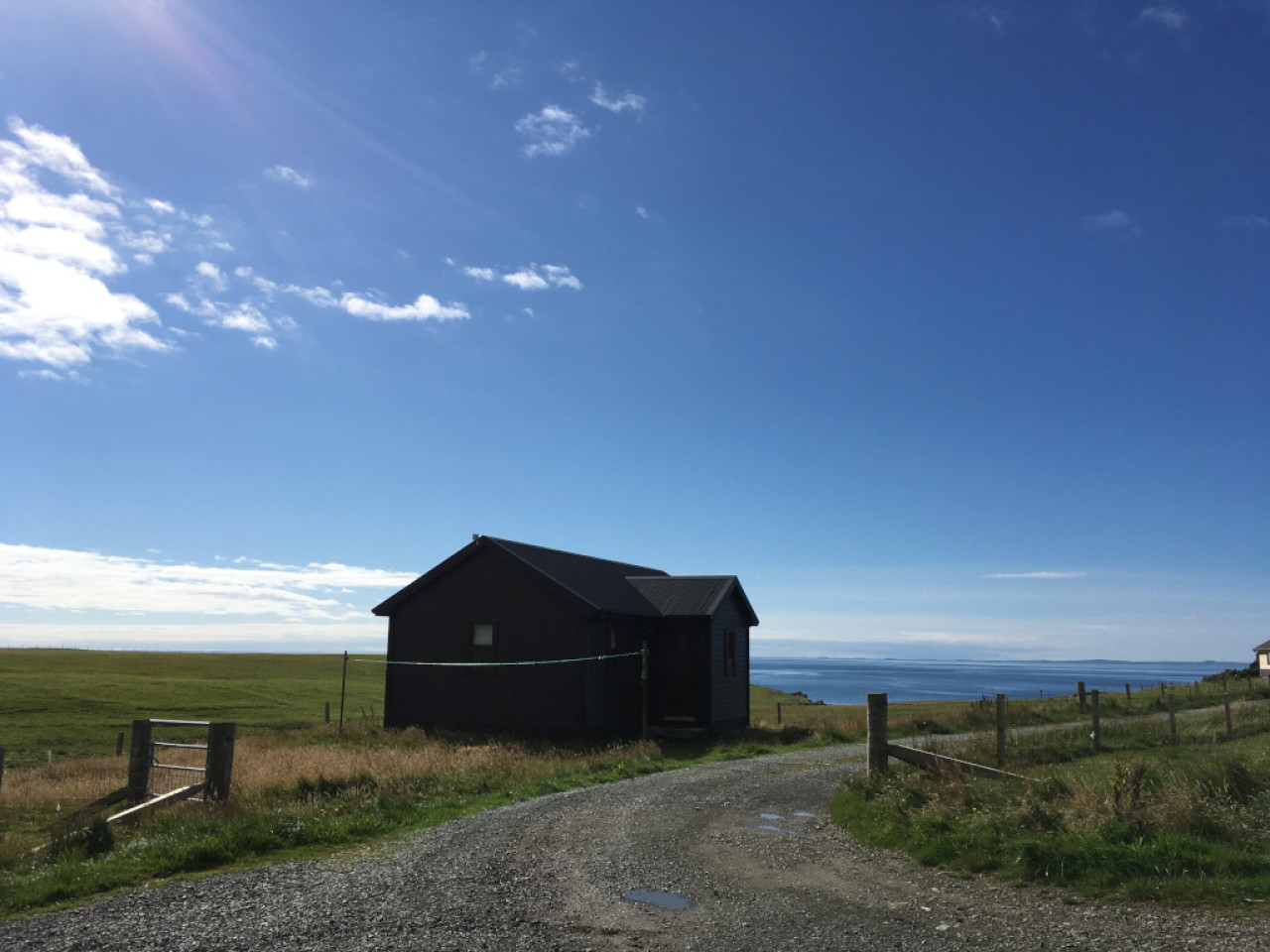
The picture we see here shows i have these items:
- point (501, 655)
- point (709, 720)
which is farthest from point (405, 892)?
point (709, 720)

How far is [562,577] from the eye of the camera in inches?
1155

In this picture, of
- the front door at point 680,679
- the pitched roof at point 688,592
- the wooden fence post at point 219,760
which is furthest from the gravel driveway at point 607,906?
the pitched roof at point 688,592

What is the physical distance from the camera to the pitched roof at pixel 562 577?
1126 inches

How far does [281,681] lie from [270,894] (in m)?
69.1

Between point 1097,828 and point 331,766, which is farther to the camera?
point 331,766

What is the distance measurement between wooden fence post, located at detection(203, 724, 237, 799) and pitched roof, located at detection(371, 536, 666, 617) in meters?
14.3

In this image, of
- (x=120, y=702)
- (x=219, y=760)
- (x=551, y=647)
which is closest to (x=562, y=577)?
(x=551, y=647)

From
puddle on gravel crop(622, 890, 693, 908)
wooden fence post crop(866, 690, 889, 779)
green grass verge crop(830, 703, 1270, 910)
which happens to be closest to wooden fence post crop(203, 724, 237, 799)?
puddle on gravel crop(622, 890, 693, 908)

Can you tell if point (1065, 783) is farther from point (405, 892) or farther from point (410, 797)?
point (410, 797)

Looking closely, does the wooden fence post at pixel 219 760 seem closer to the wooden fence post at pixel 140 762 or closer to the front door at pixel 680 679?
the wooden fence post at pixel 140 762

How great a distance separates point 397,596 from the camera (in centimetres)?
3088

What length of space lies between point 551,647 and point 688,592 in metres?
6.90

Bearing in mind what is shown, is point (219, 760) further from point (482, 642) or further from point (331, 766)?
point (482, 642)

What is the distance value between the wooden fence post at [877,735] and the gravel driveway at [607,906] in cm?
191
